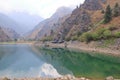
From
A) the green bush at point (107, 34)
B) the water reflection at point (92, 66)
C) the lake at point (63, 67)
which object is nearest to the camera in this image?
the water reflection at point (92, 66)

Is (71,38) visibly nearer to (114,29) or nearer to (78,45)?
(78,45)

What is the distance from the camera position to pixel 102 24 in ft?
509

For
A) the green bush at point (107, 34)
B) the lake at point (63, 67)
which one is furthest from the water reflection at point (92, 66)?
the green bush at point (107, 34)

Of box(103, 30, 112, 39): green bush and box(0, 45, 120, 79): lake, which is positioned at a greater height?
box(103, 30, 112, 39): green bush

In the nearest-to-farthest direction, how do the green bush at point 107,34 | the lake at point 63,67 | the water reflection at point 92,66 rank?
the water reflection at point 92,66
the lake at point 63,67
the green bush at point 107,34

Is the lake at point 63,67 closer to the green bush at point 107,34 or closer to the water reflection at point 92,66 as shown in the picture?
the water reflection at point 92,66

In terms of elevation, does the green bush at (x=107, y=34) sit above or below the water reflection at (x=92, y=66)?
above

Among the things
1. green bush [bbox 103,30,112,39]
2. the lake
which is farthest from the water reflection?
green bush [bbox 103,30,112,39]

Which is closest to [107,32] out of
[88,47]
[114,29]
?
[114,29]

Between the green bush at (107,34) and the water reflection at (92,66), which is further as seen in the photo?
the green bush at (107,34)

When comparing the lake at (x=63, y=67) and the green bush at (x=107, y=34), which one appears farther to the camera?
the green bush at (x=107, y=34)

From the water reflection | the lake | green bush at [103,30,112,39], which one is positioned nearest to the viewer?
the water reflection

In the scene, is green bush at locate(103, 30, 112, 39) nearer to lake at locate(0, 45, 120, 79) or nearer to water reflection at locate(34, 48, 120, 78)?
lake at locate(0, 45, 120, 79)

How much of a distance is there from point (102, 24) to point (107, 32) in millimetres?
29478
